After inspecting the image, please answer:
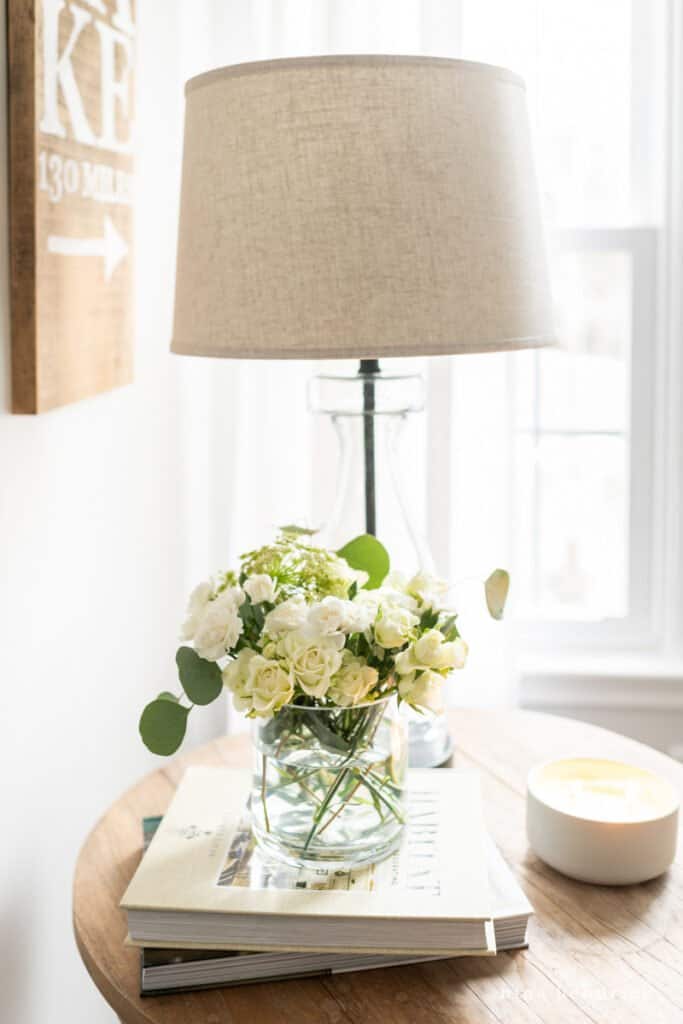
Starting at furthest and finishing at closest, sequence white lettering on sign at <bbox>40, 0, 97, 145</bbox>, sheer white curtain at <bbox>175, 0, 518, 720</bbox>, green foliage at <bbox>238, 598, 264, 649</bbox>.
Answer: sheer white curtain at <bbox>175, 0, 518, 720</bbox>
white lettering on sign at <bbox>40, 0, 97, 145</bbox>
green foliage at <bbox>238, 598, 264, 649</bbox>

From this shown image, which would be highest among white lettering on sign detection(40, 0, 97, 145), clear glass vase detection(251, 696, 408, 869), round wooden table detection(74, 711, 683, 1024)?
white lettering on sign detection(40, 0, 97, 145)

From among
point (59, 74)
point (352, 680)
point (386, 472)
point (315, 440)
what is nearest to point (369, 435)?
point (386, 472)

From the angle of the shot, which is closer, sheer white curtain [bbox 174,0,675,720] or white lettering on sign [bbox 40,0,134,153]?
white lettering on sign [bbox 40,0,134,153]

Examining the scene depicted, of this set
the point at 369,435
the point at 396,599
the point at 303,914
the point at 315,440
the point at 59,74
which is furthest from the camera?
the point at 315,440

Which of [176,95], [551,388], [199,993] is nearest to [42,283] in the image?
[199,993]

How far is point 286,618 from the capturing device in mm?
951

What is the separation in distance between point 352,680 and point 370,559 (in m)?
0.18

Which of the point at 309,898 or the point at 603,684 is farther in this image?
the point at 603,684

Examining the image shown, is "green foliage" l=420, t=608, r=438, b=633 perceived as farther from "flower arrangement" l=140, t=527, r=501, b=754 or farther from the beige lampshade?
the beige lampshade

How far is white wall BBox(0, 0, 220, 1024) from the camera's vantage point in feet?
3.87

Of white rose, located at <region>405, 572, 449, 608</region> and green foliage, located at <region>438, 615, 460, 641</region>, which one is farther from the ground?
white rose, located at <region>405, 572, 449, 608</region>

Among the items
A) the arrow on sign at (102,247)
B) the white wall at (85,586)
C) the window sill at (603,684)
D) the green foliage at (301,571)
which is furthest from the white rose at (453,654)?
the window sill at (603,684)

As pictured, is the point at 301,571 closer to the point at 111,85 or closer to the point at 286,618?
the point at 286,618

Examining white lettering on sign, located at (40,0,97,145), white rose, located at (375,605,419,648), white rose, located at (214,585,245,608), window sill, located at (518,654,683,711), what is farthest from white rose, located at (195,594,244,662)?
window sill, located at (518,654,683,711)
